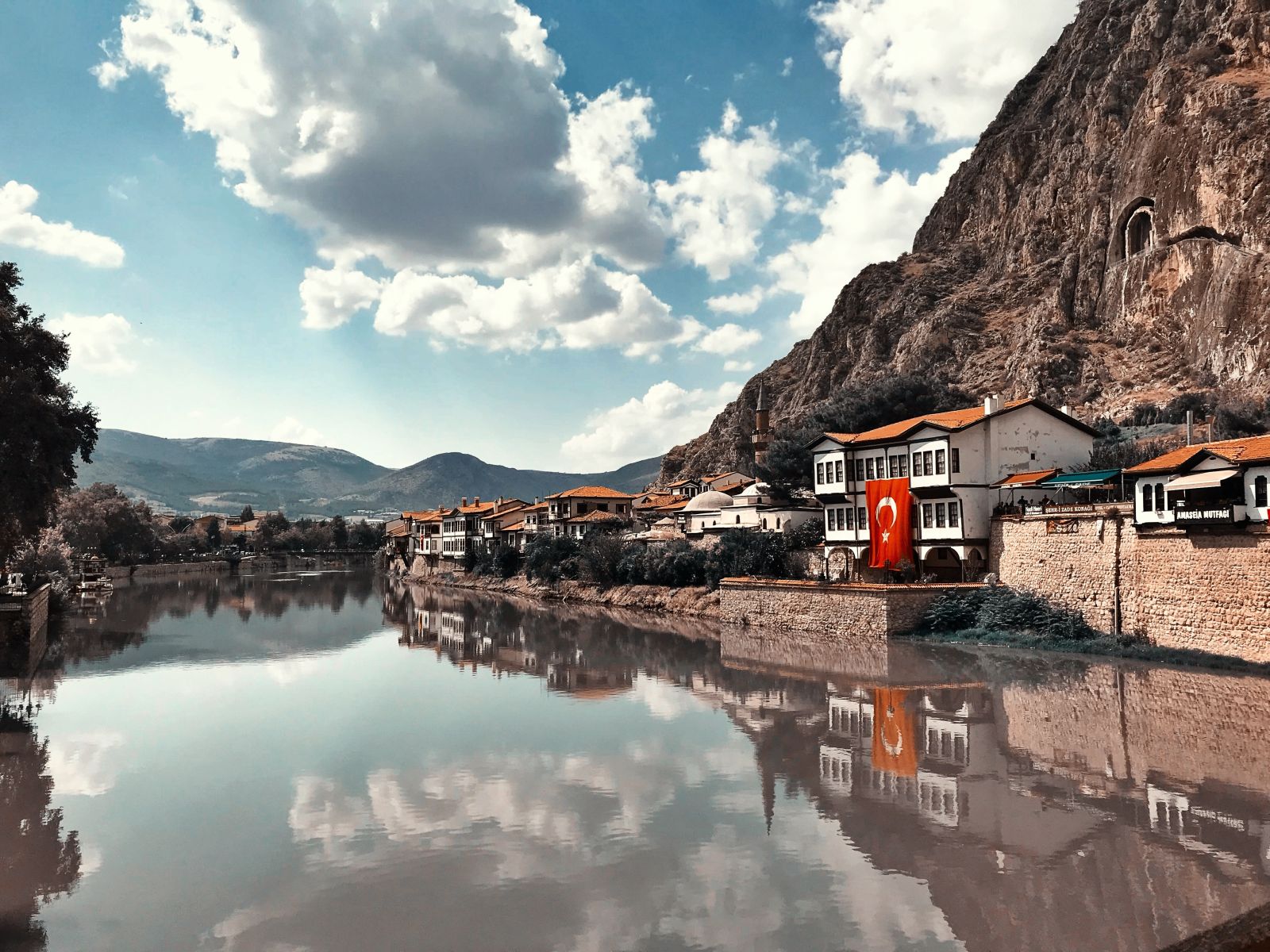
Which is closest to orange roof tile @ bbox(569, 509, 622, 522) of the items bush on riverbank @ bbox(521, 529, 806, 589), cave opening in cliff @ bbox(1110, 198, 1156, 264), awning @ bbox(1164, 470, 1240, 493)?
bush on riverbank @ bbox(521, 529, 806, 589)

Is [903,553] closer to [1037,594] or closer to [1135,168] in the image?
[1037,594]

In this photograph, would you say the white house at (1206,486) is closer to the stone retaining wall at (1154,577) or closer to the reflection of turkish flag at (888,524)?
the stone retaining wall at (1154,577)

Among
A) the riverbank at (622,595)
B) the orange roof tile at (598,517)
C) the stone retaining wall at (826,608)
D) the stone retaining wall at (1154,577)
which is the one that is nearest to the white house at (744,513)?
the riverbank at (622,595)

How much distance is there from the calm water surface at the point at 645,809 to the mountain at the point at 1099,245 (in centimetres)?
5565

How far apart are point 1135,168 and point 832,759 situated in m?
85.8

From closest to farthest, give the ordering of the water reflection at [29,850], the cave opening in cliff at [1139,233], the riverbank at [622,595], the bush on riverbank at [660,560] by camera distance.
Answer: the water reflection at [29,850] → the bush on riverbank at [660,560] → the riverbank at [622,595] → the cave opening in cliff at [1139,233]

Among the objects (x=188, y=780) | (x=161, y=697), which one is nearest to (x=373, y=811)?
(x=188, y=780)

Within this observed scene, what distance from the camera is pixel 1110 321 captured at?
86562mm

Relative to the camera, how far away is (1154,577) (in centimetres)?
3130

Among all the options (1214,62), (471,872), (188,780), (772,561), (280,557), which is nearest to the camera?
(471,872)

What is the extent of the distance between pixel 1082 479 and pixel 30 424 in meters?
43.1

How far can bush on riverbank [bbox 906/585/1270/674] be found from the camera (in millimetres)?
30406

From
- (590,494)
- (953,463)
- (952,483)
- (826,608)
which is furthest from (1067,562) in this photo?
(590,494)

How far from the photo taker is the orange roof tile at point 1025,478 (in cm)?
3941
